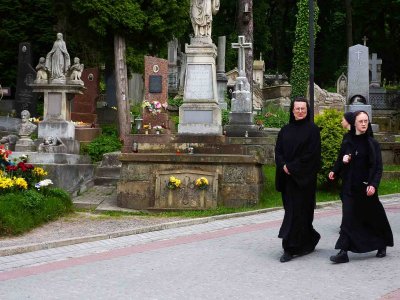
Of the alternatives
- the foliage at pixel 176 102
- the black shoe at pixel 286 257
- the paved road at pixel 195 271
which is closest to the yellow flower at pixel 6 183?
the paved road at pixel 195 271

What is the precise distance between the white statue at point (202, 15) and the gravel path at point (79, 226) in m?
5.14

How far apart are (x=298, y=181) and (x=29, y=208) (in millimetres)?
5222

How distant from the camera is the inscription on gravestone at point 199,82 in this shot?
49.5 feet

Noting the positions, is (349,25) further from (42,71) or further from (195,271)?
(195,271)

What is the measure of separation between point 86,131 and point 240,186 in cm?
731

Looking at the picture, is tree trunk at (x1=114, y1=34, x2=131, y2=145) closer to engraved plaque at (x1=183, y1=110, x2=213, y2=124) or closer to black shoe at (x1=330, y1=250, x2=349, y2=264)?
engraved plaque at (x1=183, y1=110, x2=213, y2=124)

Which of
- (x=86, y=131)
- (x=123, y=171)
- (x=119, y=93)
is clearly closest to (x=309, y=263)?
(x=123, y=171)

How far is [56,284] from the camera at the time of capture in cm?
712

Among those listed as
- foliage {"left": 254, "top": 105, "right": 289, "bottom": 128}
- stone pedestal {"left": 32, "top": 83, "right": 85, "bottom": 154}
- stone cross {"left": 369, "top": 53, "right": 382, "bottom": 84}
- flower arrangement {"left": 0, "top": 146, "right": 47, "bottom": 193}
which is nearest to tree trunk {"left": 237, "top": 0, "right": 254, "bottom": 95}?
foliage {"left": 254, "top": 105, "right": 289, "bottom": 128}

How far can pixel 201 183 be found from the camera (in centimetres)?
1291

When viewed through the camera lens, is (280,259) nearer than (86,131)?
Yes

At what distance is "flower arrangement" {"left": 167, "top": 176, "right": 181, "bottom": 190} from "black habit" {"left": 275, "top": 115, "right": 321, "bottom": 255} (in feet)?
15.1

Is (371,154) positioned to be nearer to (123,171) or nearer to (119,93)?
(123,171)

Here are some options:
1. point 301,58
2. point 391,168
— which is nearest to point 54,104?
point 391,168
